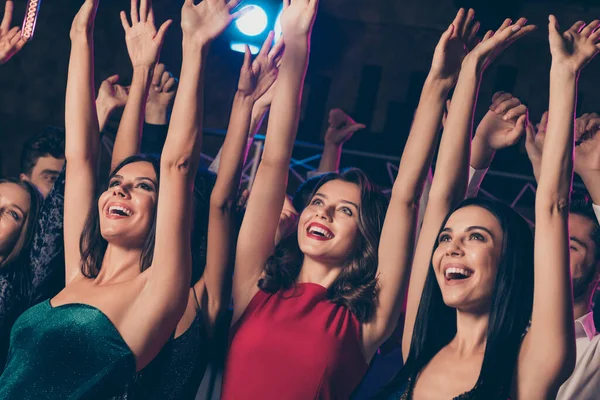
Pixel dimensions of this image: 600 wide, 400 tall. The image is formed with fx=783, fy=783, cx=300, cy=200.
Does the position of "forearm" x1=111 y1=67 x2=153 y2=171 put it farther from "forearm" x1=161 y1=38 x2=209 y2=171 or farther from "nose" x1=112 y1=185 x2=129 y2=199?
"forearm" x1=161 y1=38 x2=209 y2=171

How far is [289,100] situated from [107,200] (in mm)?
621

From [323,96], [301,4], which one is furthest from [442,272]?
[323,96]

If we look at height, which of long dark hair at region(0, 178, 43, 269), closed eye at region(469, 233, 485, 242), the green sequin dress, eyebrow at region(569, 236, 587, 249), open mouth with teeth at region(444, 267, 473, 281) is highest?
closed eye at region(469, 233, 485, 242)

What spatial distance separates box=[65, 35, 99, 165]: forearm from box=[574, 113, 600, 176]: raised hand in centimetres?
153

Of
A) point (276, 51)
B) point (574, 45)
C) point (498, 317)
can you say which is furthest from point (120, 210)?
point (574, 45)

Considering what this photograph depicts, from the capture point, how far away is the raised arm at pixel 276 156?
2266 millimetres

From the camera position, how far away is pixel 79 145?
2498 mm

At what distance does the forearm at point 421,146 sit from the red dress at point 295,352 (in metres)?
0.39

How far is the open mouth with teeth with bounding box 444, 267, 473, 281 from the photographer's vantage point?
6.61ft

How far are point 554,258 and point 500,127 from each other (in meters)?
0.72

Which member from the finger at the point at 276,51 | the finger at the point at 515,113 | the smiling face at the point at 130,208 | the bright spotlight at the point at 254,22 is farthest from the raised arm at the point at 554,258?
the bright spotlight at the point at 254,22

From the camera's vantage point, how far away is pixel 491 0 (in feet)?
13.2

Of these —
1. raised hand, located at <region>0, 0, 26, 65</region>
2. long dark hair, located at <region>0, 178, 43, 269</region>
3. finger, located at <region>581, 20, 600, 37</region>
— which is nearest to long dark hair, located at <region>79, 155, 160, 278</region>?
long dark hair, located at <region>0, 178, 43, 269</region>

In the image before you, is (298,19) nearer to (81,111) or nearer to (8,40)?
(81,111)
